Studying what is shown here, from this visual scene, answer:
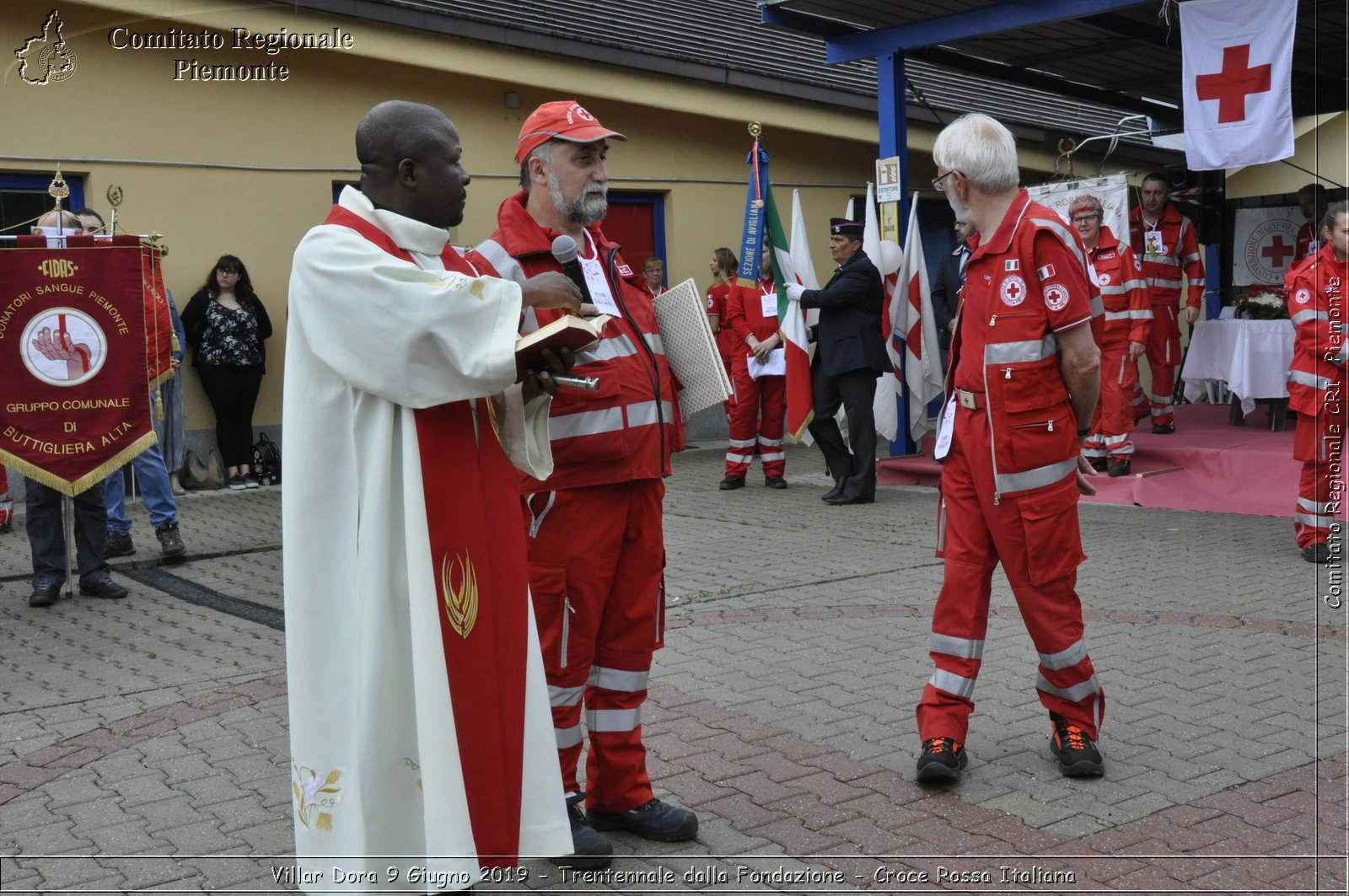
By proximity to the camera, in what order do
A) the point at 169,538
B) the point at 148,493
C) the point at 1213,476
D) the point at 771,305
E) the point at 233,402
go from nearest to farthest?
the point at 148,493 → the point at 169,538 → the point at 1213,476 → the point at 771,305 → the point at 233,402

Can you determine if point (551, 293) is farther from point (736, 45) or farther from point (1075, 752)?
point (736, 45)

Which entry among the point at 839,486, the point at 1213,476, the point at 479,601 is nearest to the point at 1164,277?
the point at 1213,476

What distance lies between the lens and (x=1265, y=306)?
12.5 meters

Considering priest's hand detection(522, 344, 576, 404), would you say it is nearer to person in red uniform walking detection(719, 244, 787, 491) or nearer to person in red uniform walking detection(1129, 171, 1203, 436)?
person in red uniform walking detection(719, 244, 787, 491)

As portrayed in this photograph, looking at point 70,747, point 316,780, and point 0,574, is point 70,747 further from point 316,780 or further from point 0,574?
point 0,574

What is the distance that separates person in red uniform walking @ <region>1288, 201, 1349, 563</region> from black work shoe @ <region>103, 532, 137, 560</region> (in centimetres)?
783

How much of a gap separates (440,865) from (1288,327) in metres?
11.1

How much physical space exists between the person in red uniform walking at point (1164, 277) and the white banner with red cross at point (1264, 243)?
3369 millimetres

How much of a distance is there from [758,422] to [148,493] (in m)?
5.62

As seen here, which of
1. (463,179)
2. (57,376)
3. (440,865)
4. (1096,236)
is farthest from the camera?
(1096,236)

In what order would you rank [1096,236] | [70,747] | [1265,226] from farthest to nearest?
[1265,226]
[1096,236]
[70,747]

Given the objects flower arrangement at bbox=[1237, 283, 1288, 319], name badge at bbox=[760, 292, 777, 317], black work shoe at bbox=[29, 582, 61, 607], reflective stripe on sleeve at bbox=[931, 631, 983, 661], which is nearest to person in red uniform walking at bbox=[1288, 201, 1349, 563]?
reflective stripe on sleeve at bbox=[931, 631, 983, 661]

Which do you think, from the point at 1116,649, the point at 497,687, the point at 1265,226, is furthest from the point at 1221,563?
the point at 1265,226

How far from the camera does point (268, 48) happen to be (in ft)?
42.7
